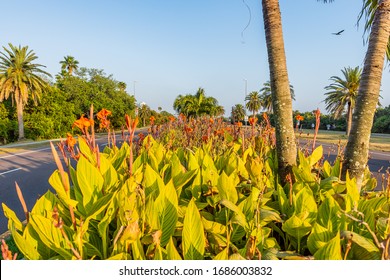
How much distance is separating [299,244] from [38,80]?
1343 inches

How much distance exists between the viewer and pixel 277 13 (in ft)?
7.39

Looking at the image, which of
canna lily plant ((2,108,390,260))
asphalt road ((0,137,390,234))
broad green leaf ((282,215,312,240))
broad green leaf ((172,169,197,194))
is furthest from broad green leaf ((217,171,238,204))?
asphalt road ((0,137,390,234))

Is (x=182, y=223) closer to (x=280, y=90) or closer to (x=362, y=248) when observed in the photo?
(x=362, y=248)

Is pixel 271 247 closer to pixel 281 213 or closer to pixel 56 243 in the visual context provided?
pixel 281 213

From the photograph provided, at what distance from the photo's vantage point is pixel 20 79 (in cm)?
2769

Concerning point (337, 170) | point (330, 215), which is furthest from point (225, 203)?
point (337, 170)

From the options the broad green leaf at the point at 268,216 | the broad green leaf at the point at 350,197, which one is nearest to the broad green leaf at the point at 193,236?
the broad green leaf at the point at 268,216

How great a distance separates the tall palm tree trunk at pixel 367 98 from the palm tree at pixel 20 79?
3222cm

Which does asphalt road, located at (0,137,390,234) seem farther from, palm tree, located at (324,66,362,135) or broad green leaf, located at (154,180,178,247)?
palm tree, located at (324,66,362,135)

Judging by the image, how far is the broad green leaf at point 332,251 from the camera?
94 centimetres

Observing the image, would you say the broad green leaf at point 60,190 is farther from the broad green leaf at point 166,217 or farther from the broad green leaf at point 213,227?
the broad green leaf at point 213,227

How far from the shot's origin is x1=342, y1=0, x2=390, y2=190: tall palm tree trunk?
6.13 feet
